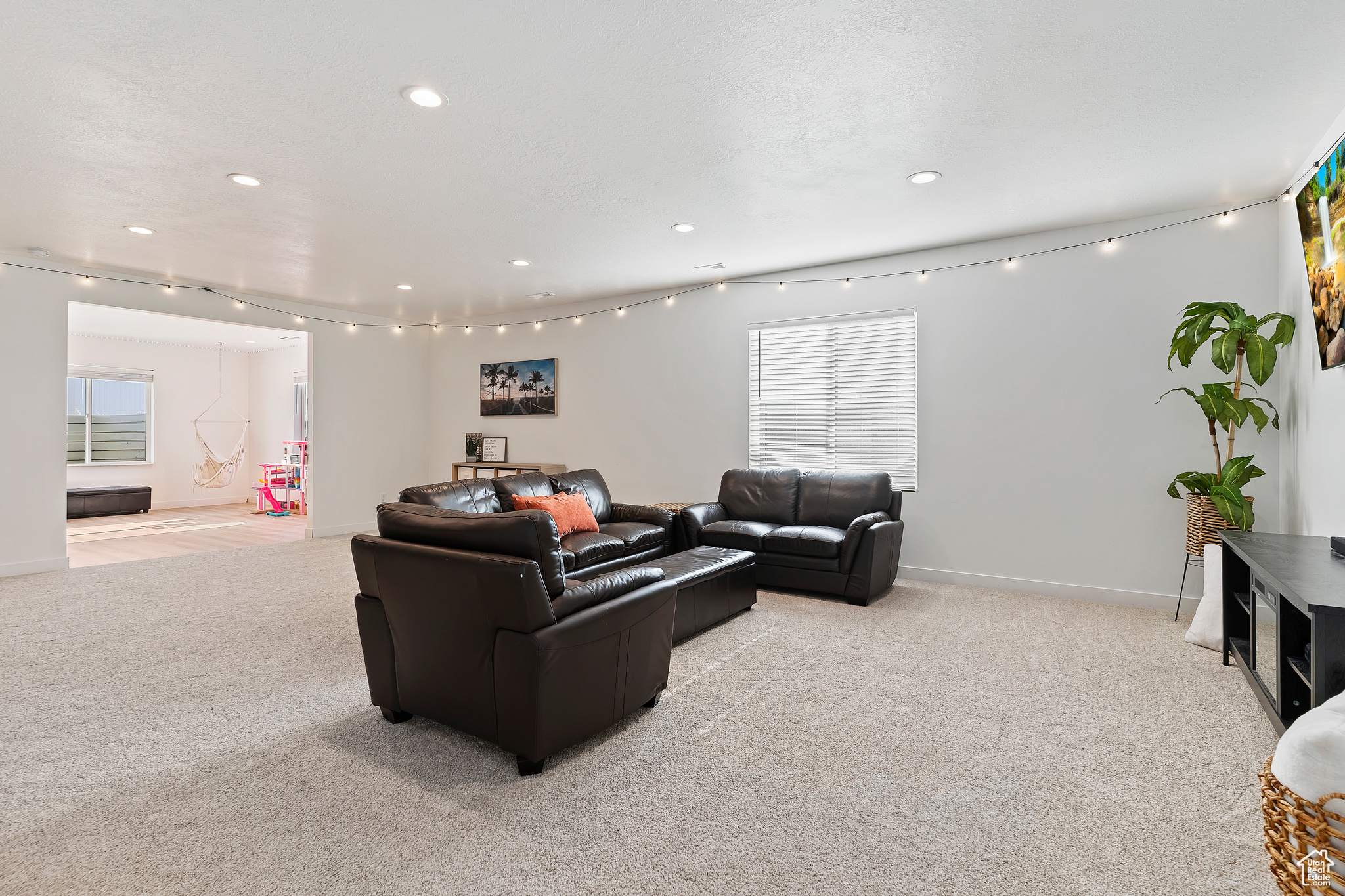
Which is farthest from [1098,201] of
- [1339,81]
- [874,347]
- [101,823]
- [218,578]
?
[218,578]

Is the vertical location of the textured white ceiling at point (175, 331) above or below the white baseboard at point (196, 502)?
above

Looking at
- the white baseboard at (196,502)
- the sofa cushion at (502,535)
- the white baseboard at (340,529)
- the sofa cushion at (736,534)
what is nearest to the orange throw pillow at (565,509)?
the sofa cushion at (736,534)

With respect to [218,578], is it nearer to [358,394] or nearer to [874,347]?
[358,394]

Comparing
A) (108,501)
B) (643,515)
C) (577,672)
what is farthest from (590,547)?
(108,501)

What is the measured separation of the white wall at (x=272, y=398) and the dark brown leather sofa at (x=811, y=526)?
8034 mm

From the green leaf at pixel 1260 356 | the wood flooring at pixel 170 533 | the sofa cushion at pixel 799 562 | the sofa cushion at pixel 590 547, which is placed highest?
the green leaf at pixel 1260 356

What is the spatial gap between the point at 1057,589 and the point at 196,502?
11853 millimetres

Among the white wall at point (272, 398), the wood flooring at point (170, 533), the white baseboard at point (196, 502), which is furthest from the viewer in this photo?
the white wall at point (272, 398)

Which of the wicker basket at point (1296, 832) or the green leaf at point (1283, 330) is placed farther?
the green leaf at point (1283, 330)

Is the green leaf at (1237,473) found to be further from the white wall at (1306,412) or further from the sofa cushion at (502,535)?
the sofa cushion at (502,535)

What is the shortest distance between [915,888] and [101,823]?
2.35 metres

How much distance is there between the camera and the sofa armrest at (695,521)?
17.2 feet

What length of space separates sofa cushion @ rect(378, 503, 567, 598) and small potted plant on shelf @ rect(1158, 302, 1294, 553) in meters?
3.71

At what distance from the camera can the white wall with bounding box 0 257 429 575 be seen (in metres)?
5.51
